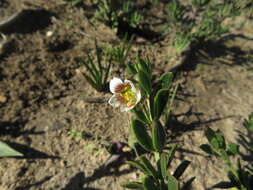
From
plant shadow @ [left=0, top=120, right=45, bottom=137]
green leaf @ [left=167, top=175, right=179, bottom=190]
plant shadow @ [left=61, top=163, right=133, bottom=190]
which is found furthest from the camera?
plant shadow @ [left=0, top=120, right=45, bottom=137]

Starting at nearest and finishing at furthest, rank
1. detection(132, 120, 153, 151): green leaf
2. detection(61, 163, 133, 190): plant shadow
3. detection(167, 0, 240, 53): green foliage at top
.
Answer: detection(132, 120, 153, 151): green leaf
detection(61, 163, 133, 190): plant shadow
detection(167, 0, 240, 53): green foliage at top

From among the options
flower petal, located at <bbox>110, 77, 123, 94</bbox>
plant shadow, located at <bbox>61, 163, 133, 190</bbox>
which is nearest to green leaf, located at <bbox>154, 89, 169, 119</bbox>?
flower petal, located at <bbox>110, 77, 123, 94</bbox>

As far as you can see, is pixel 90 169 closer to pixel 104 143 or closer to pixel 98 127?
pixel 104 143

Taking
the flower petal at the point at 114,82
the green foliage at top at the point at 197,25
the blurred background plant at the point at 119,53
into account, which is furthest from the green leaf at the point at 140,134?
the green foliage at top at the point at 197,25

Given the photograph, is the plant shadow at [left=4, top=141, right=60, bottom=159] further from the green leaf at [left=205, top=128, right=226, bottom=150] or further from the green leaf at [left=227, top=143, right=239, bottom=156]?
the green leaf at [left=227, top=143, right=239, bottom=156]

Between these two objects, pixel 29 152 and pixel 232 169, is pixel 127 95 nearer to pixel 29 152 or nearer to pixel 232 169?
pixel 232 169

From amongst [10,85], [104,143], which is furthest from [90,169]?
[10,85]

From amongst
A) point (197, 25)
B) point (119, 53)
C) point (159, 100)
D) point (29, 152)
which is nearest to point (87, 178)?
point (29, 152)

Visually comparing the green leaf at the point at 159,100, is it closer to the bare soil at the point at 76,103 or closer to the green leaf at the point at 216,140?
the green leaf at the point at 216,140

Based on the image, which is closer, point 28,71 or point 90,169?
point 90,169
